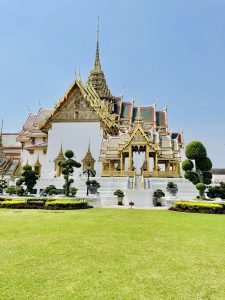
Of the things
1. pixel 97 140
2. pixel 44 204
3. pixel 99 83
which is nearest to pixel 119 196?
pixel 44 204

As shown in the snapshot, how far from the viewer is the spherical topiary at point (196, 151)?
1461 centimetres

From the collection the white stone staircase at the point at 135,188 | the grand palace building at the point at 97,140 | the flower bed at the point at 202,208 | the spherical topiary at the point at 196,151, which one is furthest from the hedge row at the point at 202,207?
the grand palace building at the point at 97,140

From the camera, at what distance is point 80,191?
18.5 metres

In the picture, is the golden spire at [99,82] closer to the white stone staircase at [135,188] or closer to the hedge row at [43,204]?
the white stone staircase at [135,188]

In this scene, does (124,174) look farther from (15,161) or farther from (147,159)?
(15,161)

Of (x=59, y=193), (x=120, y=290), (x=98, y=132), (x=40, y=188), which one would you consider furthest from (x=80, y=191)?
(x=120, y=290)

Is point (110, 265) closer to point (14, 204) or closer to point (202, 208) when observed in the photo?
point (202, 208)

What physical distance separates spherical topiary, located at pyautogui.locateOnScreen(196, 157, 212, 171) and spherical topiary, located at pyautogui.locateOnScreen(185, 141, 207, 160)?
215 mm

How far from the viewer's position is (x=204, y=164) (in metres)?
14.5

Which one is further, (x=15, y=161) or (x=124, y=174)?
(x=15, y=161)

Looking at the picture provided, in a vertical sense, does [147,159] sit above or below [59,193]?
above

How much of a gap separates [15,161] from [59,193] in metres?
Answer: 14.0

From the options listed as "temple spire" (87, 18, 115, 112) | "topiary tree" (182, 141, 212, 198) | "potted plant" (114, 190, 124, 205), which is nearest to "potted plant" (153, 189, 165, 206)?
"potted plant" (114, 190, 124, 205)

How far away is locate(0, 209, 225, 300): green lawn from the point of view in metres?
2.87
